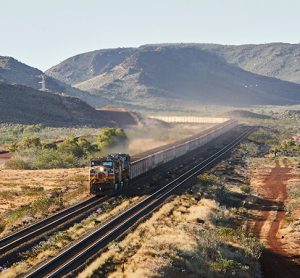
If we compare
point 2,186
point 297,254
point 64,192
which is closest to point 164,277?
point 297,254

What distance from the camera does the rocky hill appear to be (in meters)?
147

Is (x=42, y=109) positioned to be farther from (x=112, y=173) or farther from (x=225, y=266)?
(x=225, y=266)

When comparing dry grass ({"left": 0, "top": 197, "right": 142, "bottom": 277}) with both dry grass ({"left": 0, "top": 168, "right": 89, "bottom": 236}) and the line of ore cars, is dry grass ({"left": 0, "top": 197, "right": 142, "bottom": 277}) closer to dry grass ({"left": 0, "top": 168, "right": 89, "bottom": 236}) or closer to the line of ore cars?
the line of ore cars

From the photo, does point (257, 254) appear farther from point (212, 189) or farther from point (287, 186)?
point (287, 186)

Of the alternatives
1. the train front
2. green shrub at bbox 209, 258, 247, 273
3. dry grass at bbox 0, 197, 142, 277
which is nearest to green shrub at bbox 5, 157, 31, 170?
the train front

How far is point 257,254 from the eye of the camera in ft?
98.2

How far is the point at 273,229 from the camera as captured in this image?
37.5 meters

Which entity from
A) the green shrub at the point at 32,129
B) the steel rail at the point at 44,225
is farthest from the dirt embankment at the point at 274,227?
the green shrub at the point at 32,129

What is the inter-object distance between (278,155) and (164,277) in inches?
2785

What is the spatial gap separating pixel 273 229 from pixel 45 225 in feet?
53.3

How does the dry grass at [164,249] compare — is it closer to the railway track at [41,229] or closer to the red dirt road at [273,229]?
the red dirt road at [273,229]

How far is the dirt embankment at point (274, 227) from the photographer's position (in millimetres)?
29266

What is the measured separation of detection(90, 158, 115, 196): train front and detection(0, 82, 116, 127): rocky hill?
102 meters

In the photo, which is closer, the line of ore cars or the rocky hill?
the line of ore cars
